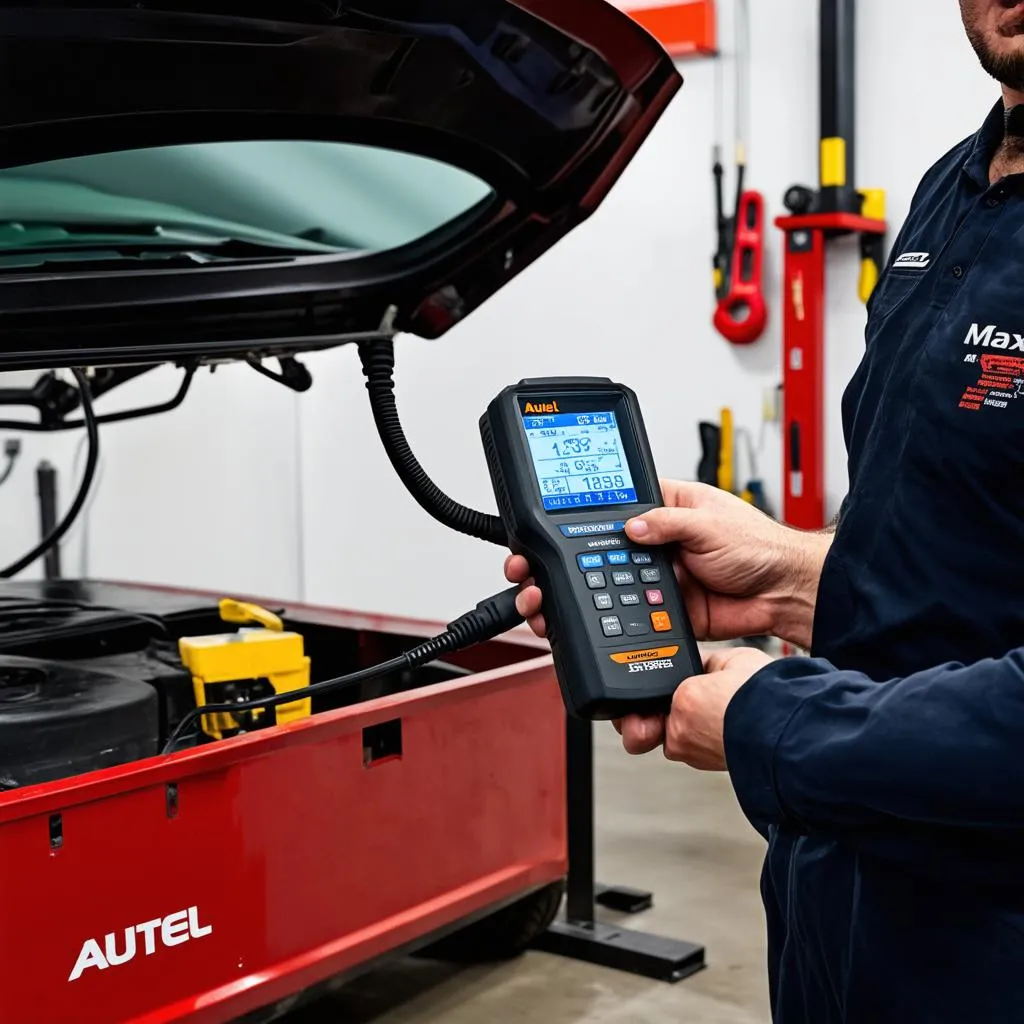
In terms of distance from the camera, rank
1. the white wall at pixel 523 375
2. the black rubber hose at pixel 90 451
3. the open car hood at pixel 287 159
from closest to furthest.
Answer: the open car hood at pixel 287 159 < the black rubber hose at pixel 90 451 < the white wall at pixel 523 375

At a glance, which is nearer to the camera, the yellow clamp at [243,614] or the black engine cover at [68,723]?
the black engine cover at [68,723]

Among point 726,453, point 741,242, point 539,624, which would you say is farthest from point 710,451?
point 539,624

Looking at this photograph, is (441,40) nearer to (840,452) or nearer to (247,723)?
(247,723)

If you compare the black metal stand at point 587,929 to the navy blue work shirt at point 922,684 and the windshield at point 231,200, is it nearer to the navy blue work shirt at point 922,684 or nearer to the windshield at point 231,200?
the windshield at point 231,200

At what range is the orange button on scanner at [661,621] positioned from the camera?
969 mm

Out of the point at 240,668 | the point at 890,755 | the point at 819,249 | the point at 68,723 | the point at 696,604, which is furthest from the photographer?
the point at 819,249

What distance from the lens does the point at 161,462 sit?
5.20 meters

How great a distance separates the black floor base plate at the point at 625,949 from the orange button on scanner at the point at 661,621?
1360 mm

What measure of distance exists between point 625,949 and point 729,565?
135 centimetres

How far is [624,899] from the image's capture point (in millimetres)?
2471

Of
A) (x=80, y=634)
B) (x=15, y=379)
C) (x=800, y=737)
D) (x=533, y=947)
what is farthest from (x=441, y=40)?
(x=15, y=379)

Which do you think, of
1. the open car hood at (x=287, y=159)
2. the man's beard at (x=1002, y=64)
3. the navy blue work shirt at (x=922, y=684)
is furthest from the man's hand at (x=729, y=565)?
the open car hood at (x=287, y=159)

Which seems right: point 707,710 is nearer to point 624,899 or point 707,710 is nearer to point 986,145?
point 986,145

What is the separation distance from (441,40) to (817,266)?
272 centimetres
